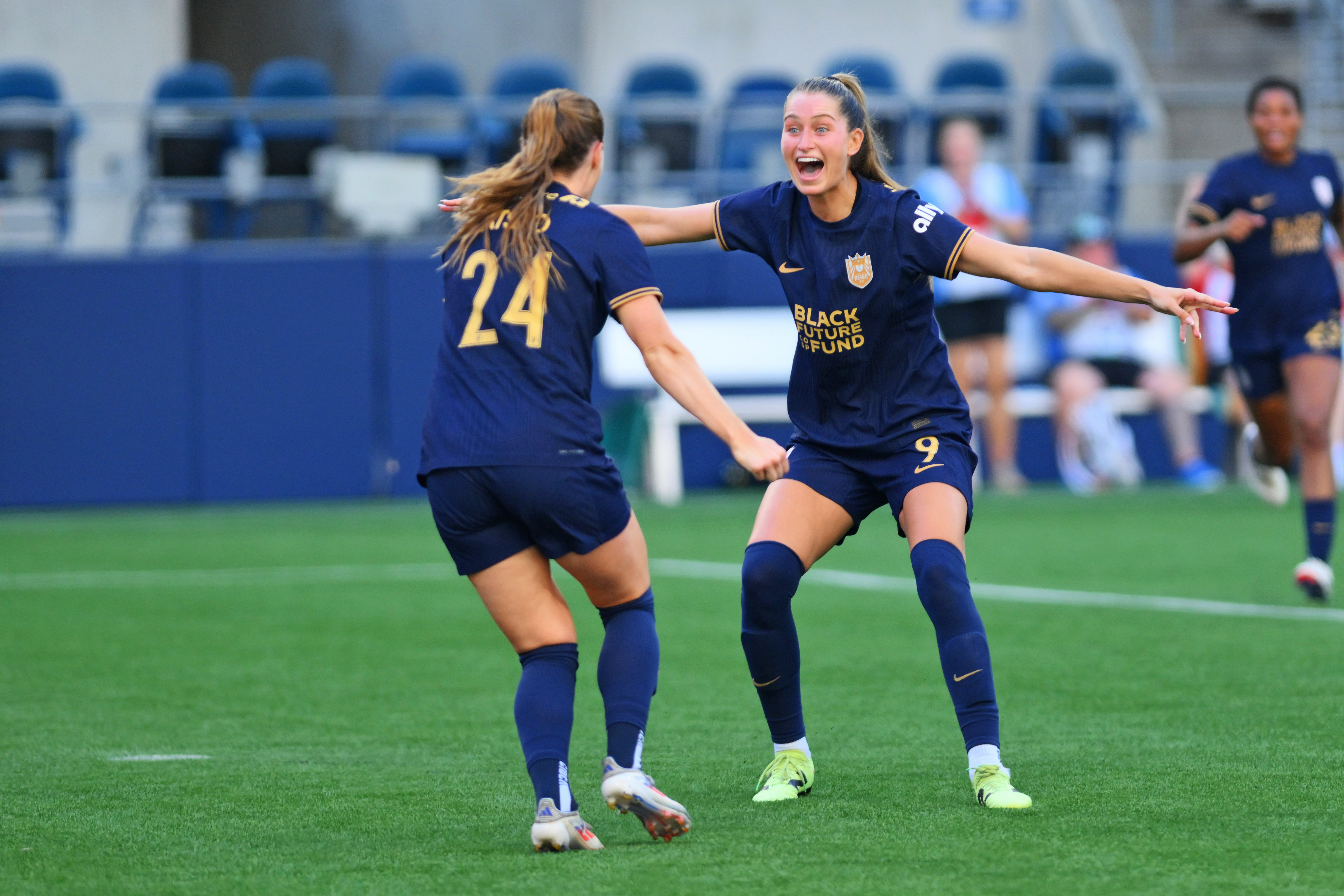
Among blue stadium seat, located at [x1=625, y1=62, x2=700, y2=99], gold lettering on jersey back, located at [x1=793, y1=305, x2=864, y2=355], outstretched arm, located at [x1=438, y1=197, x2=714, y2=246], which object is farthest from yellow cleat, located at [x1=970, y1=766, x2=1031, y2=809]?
blue stadium seat, located at [x1=625, y1=62, x2=700, y2=99]

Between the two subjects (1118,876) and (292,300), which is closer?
(1118,876)

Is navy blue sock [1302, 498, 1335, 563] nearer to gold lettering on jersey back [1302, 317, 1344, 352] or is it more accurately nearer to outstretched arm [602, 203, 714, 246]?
gold lettering on jersey back [1302, 317, 1344, 352]

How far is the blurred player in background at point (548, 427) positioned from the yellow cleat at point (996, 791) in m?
0.80

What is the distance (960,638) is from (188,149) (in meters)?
12.8

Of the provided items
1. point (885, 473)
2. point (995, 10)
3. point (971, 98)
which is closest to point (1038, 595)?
point (885, 473)

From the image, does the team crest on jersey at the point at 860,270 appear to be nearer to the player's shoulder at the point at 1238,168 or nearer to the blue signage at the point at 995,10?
the player's shoulder at the point at 1238,168

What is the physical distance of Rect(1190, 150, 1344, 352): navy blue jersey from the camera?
8.24m

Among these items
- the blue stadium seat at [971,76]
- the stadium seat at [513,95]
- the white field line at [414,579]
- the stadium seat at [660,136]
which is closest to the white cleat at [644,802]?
the white field line at [414,579]

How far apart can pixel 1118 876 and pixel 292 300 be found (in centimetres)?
1224

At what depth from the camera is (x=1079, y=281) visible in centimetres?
448

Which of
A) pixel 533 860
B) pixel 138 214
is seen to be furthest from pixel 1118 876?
pixel 138 214

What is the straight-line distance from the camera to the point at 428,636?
314 inches

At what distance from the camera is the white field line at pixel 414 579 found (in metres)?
8.57

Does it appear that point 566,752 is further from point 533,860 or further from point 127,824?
point 127,824
